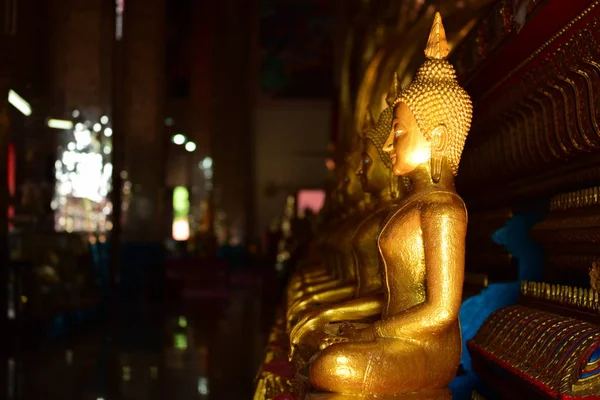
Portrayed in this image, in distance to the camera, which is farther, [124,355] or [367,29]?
[367,29]

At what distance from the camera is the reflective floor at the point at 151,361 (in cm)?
458

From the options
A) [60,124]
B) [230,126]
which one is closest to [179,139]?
[230,126]

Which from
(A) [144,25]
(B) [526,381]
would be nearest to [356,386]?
(B) [526,381]

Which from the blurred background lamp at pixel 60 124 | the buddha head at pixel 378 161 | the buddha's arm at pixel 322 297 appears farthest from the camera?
the blurred background lamp at pixel 60 124

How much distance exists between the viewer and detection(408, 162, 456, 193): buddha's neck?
85.0 inches

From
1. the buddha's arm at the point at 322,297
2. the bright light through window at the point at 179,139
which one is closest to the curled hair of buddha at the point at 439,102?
the buddha's arm at the point at 322,297

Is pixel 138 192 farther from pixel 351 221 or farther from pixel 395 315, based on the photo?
pixel 395 315

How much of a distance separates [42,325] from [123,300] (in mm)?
3389

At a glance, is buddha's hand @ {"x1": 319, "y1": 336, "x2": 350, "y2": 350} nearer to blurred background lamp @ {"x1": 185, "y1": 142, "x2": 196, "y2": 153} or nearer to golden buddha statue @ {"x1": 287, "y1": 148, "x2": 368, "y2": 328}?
golden buddha statue @ {"x1": 287, "y1": 148, "x2": 368, "y2": 328}

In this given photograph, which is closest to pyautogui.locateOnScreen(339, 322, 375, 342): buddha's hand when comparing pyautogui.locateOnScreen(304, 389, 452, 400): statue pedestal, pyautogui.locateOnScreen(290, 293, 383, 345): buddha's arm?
pyautogui.locateOnScreen(304, 389, 452, 400): statue pedestal

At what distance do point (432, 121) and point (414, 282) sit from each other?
0.44 m

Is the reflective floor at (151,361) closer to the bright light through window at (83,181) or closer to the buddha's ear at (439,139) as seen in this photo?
the bright light through window at (83,181)

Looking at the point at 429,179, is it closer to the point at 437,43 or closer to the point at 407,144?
the point at 407,144

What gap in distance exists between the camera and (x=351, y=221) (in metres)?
3.68
